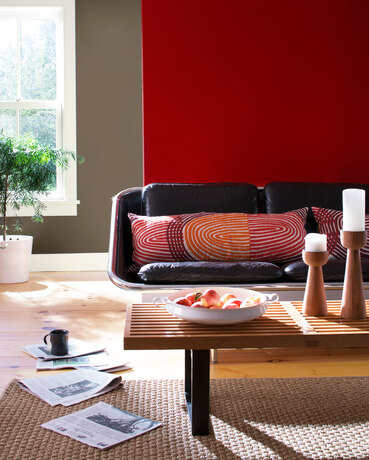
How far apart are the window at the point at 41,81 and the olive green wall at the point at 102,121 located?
97mm

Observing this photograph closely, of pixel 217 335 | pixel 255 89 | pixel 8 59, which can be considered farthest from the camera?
pixel 8 59

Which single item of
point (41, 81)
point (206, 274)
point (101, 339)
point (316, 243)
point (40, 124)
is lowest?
point (101, 339)

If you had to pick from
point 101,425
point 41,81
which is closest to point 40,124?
point 41,81

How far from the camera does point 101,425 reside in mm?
2133

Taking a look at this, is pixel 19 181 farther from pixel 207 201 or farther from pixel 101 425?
pixel 101 425

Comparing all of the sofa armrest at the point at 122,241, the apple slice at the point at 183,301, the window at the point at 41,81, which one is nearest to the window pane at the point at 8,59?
the window at the point at 41,81

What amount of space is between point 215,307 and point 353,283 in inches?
20.5

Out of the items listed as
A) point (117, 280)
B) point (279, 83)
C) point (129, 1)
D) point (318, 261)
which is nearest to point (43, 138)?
point (129, 1)

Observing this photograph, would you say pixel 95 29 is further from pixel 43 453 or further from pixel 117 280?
pixel 43 453

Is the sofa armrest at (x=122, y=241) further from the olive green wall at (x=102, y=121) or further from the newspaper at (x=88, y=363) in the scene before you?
the olive green wall at (x=102, y=121)

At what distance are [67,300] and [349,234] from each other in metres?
2.72

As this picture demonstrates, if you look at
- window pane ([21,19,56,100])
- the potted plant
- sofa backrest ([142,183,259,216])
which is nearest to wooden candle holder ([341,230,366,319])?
sofa backrest ([142,183,259,216])

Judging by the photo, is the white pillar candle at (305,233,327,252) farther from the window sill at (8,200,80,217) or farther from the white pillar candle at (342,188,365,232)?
the window sill at (8,200,80,217)

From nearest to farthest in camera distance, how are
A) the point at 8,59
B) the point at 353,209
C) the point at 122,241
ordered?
the point at 353,209 → the point at 122,241 → the point at 8,59
